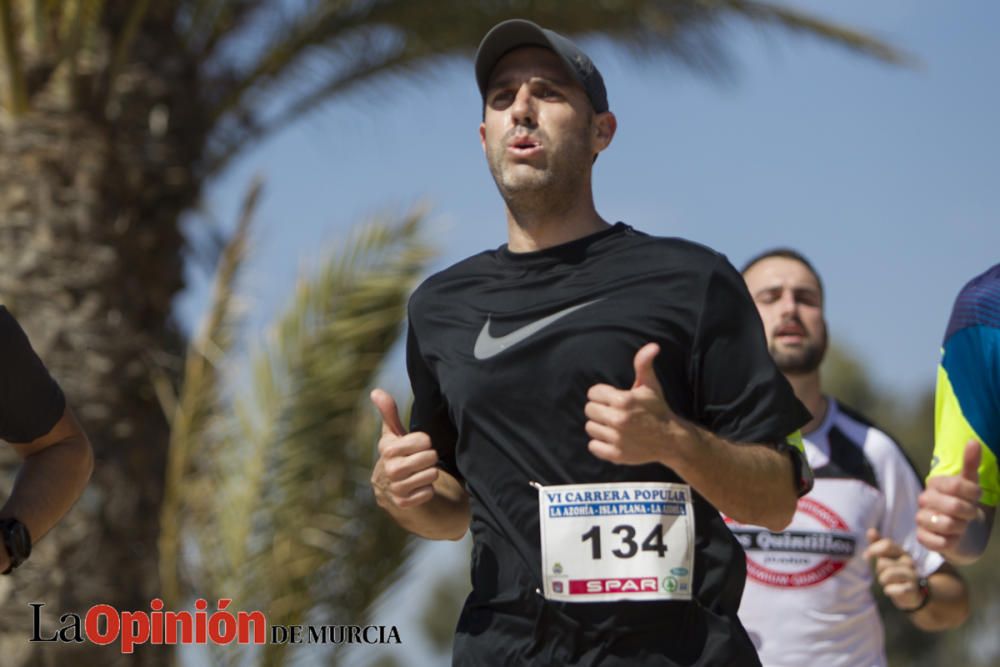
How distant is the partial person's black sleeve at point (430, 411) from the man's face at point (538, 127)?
424 mm

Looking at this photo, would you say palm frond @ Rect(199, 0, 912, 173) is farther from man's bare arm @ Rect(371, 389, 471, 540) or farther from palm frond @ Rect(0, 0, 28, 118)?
man's bare arm @ Rect(371, 389, 471, 540)

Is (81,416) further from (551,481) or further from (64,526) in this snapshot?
(551,481)

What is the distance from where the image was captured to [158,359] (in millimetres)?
7617

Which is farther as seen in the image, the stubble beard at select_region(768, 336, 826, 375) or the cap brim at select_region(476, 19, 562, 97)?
the stubble beard at select_region(768, 336, 826, 375)

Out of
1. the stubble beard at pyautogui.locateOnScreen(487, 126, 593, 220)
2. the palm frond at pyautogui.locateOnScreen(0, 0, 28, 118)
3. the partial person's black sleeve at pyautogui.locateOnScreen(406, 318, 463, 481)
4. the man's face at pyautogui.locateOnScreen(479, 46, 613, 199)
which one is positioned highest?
the palm frond at pyautogui.locateOnScreen(0, 0, 28, 118)

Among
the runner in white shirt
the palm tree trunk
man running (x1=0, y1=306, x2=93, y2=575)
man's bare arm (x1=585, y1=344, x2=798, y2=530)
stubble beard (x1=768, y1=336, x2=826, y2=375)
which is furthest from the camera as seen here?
the palm tree trunk

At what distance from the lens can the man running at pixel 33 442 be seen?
3211 mm

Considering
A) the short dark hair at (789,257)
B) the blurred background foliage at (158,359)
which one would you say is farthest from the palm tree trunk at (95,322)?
the short dark hair at (789,257)

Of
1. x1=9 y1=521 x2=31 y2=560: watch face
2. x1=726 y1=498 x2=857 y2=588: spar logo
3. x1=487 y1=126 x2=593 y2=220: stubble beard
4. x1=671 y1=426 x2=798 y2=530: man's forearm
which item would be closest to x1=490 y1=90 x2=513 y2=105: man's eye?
Answer: x1=487 y1=126 x2=593 y2=220: stubble beard

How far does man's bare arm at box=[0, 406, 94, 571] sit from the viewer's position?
321 cm

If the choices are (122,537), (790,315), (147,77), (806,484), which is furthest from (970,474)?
(147,77)

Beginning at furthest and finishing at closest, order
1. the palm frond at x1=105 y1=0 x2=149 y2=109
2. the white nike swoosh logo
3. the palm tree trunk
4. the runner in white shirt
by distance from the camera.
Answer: the palm frond at x1=105 y1=0 x2=149 y2=109
the palm tree trunk
the runner in white shirt
the white nike swoosh logo

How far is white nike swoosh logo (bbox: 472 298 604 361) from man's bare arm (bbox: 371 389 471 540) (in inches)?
8.1

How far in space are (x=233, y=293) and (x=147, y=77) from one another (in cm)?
128
